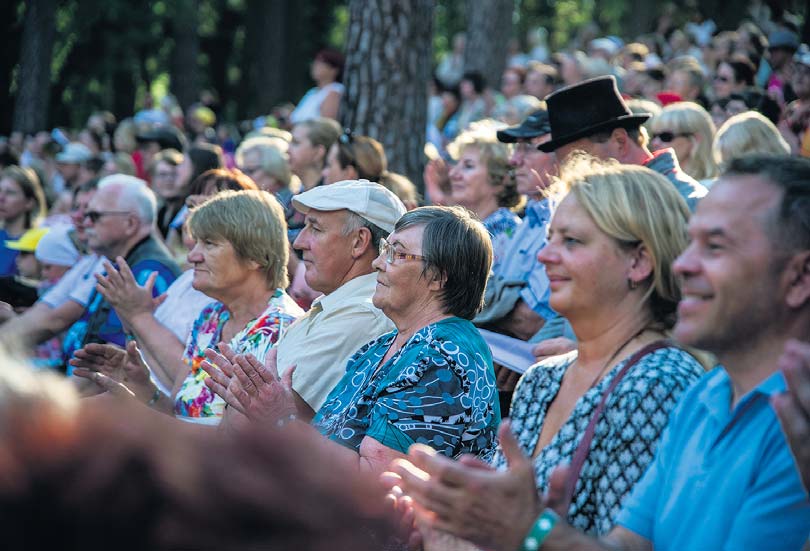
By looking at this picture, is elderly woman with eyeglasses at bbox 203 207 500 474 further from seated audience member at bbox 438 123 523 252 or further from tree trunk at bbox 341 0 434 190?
tree trunk at bbox 341 0 434 190

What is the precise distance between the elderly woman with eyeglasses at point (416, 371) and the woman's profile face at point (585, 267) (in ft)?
2.65

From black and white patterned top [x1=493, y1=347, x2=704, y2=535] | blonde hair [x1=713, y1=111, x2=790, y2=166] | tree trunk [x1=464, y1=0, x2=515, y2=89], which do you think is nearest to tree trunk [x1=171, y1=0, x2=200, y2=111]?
tree trunk [x1=464, y1=0, x2=515, y2=89]

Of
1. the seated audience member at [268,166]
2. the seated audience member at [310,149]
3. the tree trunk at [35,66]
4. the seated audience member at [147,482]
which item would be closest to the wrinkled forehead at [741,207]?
the seated audience member at [147,482]

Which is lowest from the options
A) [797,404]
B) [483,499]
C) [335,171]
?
[335,171]

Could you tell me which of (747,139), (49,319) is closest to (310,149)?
(49,319)

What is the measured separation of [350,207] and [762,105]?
6.17 metres

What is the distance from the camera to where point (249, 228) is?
18.8 feet

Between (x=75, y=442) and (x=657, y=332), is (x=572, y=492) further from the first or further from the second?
(x=75, y=442)

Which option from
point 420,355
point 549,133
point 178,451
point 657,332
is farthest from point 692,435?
point 549,133

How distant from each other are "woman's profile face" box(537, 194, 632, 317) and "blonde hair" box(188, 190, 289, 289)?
2.71m

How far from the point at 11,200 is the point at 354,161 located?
5.18 m

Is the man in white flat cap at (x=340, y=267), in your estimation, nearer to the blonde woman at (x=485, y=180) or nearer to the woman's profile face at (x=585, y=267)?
the blonde woman at (x=485, y=180)

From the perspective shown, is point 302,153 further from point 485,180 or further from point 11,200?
point 11,200

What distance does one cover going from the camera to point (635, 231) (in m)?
3.20
